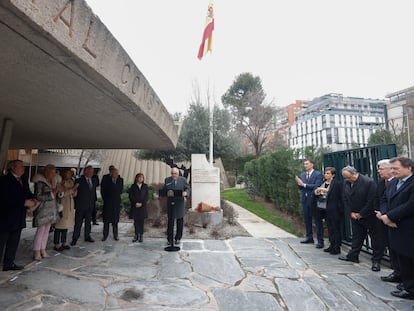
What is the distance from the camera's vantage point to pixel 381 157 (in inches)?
181

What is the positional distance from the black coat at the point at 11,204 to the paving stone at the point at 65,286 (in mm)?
739

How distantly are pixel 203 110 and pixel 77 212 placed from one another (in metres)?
7.54

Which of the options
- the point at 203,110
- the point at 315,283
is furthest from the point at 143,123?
the point at 203,110

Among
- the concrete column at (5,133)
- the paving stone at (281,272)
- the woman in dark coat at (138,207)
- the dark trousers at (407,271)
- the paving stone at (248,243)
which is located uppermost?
the concrete column at (5,133)

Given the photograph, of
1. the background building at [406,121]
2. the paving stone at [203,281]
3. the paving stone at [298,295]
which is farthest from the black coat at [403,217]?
the background building at [406,121]

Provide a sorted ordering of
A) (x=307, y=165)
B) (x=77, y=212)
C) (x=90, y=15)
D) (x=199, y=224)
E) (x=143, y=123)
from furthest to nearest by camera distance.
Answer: (x=199, y=224) → (x=307, y=165) → (x=77, y=212) → (x=143, y=123) → (x=90, y=15)

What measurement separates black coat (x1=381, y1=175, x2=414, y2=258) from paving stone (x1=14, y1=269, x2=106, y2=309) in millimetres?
3637

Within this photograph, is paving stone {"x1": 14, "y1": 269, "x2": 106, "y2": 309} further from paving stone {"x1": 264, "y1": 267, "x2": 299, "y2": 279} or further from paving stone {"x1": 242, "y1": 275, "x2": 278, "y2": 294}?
paving stone {"x1": 264, "y1": 267, "x2": 299, "y2": 279}

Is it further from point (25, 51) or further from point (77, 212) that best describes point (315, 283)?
point (77, 212)

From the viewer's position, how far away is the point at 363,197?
4484 millimetres

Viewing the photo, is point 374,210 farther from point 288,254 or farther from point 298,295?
point 298,295

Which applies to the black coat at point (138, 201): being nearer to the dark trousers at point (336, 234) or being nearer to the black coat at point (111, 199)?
the black coat at point (111, 199)

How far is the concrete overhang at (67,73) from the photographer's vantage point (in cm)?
172

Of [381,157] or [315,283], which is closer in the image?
[315,283]
